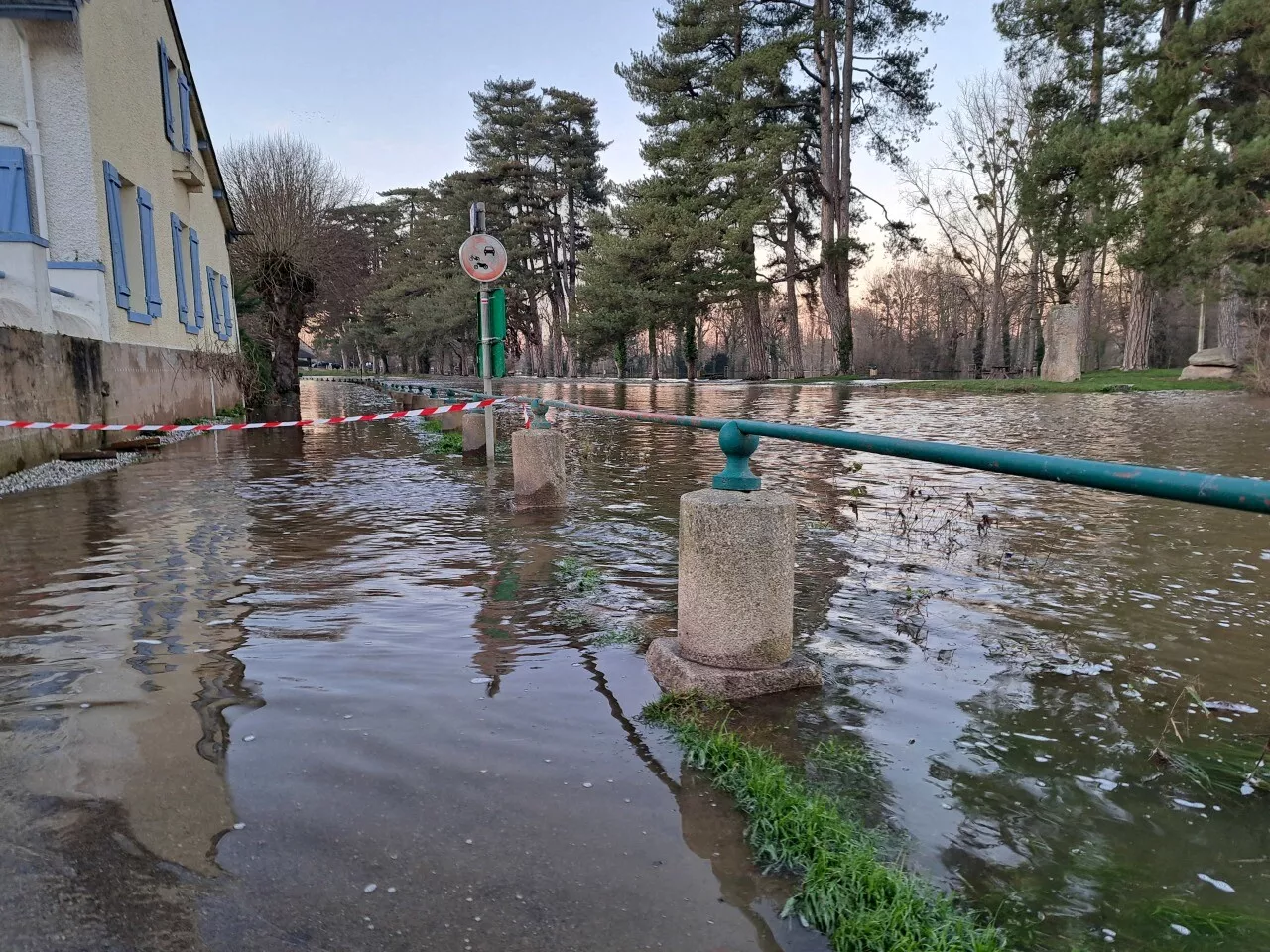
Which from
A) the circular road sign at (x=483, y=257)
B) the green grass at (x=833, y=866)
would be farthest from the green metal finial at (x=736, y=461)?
the circular road sign at (x=483, y=257)

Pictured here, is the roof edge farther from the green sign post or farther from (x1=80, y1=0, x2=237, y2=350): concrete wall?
the green sign post

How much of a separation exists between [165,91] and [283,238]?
37.8ft

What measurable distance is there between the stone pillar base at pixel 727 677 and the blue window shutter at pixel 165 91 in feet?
66.4

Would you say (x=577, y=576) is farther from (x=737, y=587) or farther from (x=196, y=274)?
(x=196, y=274)

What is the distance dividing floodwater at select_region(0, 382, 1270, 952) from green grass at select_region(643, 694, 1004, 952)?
0.33ft

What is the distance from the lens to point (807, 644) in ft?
13.8

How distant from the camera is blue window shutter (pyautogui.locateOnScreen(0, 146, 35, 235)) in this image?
12289mm

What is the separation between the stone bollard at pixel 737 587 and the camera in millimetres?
3318

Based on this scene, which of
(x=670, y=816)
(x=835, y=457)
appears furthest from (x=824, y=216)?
(x=670, y=816)

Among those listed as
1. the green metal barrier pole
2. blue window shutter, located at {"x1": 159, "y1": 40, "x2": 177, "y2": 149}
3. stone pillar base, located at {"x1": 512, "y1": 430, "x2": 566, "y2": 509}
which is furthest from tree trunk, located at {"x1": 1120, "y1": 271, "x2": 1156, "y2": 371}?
the green metal barrier pole

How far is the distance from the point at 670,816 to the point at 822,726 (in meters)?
0.91

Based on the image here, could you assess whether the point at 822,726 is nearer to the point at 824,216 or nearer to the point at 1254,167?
the point at 1254,167

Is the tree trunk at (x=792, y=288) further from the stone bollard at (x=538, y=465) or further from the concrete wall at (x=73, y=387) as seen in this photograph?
the stone bollard at (x=538, y=465)

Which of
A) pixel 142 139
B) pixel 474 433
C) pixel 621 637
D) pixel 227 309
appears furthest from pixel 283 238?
pixel 621 637
